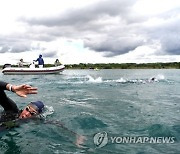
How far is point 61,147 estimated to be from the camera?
7180mm

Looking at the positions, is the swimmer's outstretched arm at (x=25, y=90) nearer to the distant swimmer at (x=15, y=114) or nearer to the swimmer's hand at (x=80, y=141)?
the distant swimmer at (x=15, y=114)

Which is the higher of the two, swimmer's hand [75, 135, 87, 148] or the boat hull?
the boat hull

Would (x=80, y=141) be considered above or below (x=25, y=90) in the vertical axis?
below

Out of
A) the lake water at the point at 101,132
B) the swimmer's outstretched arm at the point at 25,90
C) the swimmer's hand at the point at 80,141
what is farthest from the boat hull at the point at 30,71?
the swimmer's outstretched arm at the point at 25,90

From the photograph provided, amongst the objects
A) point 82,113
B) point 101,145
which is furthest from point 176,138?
point 82,113

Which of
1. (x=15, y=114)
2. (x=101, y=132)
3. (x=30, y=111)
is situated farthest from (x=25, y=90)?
(x=101, y=132)

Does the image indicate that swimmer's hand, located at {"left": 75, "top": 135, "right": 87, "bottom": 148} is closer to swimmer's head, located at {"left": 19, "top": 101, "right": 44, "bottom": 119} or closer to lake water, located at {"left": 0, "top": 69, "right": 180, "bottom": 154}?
lake water, located at {"left": 0, "top": 69, "right": 180, "bottom": 154}

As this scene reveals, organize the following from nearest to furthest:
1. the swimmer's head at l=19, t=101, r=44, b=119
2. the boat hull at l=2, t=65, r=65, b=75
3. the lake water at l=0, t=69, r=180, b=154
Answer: the lake water at l=0, t=69, r=180, b=154 → the swimmer's head at l=19, t=101, r=44, b=119 → the boat hull at l=2, t=65, r=65, b=75

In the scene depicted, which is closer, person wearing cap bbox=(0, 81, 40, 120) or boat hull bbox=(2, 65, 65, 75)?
person wearing cap bbox=(0, 81, 40, 120)

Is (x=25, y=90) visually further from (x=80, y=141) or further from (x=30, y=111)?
(x=30, y=111)

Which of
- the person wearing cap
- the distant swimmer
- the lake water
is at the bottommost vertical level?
the lake water

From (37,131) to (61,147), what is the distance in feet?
5.34

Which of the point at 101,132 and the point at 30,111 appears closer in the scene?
the point at 30,111

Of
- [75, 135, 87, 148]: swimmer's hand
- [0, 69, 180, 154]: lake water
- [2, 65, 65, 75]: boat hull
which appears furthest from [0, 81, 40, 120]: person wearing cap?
[2, 65, 65, 75]: boat hull
